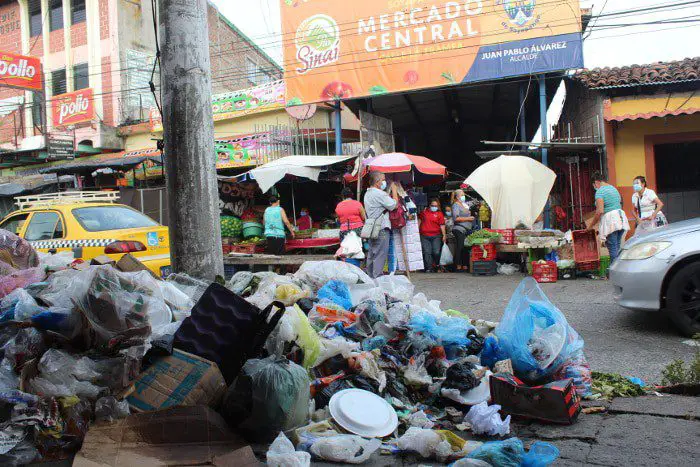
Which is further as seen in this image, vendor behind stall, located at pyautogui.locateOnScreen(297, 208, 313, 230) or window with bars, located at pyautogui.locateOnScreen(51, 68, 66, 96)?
window with bars, located at pyautogui.locateOnScreen(51, 68, 66, 96)

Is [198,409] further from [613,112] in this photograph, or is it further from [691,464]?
[613,112]

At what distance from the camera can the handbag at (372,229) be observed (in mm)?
9102

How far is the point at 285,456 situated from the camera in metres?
2.83

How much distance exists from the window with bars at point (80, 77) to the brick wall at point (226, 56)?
5153 millimetres

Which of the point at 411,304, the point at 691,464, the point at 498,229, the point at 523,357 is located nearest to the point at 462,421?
the point at 523,357

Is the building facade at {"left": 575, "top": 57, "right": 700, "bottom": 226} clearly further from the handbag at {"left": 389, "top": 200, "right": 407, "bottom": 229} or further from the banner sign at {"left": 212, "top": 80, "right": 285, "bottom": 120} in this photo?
the banner sign at {"left": 212, "top": 80, "right": 285, "bottom": 120}

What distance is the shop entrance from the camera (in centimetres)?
1337

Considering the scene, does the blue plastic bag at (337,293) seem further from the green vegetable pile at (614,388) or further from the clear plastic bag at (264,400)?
the green vegetable pile at (614,388)

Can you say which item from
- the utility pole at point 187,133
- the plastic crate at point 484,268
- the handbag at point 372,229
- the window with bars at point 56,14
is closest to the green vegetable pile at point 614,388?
the utility pole at point 187,133

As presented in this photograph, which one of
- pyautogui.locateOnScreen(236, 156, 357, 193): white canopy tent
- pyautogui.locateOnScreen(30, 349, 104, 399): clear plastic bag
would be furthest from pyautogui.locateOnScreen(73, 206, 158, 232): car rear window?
pyautogui.locateOnScreen(30, 349, 104, 399): clear plastic bag

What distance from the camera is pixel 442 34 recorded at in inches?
543

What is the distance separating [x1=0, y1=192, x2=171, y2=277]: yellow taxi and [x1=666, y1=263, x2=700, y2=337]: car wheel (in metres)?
6.21

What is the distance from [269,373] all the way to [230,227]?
11.4 metres

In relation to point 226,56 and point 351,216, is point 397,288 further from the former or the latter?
point 226,56
